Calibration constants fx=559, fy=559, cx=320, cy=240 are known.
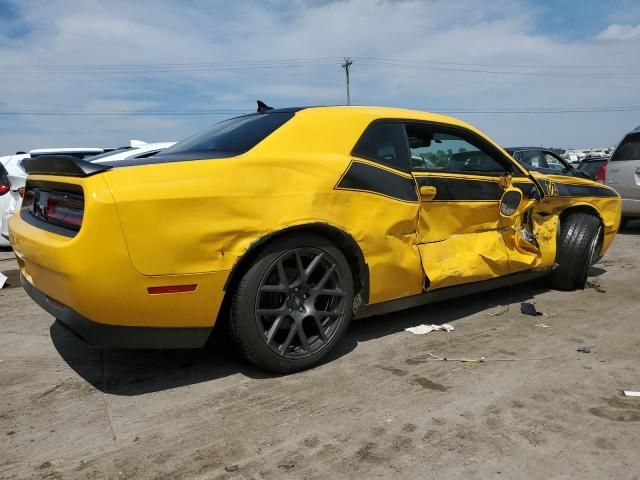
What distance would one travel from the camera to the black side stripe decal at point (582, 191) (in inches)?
193

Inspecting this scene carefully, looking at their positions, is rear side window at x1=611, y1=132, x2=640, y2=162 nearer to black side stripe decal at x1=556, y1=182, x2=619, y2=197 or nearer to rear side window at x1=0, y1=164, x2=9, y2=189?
black side stripe decal at x1=556, y1=182, x2=619, y2=197

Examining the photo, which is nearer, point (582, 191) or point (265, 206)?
point (265, 206)

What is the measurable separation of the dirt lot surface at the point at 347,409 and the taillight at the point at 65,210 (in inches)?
36.5

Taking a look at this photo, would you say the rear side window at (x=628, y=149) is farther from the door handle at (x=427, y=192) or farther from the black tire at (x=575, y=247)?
the door handle at (x=427, y=192)

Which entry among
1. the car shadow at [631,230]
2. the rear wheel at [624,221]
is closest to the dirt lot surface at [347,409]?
the rear wheel at [624,221]

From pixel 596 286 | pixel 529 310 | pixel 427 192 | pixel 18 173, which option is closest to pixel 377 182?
pixel 427 192

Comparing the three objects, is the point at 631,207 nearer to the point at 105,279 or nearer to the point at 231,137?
the point at 231,137

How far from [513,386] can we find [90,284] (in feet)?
7.34

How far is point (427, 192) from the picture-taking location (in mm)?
3764

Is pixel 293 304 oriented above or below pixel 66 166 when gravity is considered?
below

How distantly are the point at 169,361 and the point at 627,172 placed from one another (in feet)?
26.9

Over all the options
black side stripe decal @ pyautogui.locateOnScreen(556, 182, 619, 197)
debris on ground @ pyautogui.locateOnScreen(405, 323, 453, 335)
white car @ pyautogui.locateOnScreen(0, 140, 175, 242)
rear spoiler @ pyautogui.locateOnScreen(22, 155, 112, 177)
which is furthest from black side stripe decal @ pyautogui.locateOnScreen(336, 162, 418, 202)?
white car @ pyautogui.locateOnScreen(0, 140, 175, 242)

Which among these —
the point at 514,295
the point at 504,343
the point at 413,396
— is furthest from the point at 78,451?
the point at 514,295

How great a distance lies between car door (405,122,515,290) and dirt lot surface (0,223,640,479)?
48 cm
